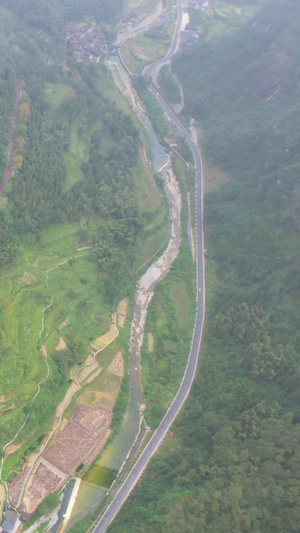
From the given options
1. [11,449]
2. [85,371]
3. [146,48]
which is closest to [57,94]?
[146,48]

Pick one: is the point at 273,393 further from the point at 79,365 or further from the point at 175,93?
the point at 175,93

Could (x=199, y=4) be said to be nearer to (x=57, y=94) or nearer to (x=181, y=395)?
(x=57, y=94)

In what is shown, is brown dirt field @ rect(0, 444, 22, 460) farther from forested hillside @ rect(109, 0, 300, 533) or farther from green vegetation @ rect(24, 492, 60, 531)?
forested hillside @ rect(109, 0, 300, 533)

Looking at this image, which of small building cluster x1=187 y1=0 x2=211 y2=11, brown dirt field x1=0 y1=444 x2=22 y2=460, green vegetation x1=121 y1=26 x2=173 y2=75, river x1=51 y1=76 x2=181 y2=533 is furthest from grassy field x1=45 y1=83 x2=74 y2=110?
small building cluster x1=187 y1=0 x2=211 y2=11

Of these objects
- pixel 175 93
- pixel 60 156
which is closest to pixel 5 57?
pixel 60 156

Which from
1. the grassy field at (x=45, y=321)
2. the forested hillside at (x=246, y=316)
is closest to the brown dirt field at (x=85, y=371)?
the grassy field at (x=45, y=321)

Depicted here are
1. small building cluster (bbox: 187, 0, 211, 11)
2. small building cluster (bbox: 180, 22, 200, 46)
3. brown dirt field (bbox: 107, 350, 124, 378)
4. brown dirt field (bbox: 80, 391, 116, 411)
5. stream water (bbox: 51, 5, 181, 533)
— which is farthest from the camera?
small building cluster (bbox: 187, 0, 211, 11)
